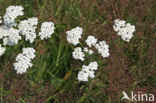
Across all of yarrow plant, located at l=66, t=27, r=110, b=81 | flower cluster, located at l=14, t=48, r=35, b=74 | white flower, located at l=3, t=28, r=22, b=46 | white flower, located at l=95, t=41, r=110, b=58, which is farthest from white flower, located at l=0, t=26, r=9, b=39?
white flower, located at l=95, t=41, r=110, b=58

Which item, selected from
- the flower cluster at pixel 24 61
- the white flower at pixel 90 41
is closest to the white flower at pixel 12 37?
the flower cluster at pixel 24 61

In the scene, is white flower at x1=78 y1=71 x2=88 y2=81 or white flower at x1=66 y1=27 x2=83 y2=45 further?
white flower at x1=66 y1=27 x2=83 y2=45

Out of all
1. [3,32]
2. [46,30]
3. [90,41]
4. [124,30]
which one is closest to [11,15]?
[3,32]

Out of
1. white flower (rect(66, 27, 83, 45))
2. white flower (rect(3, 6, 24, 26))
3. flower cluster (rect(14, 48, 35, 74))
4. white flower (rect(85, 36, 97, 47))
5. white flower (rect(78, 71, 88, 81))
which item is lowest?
white flower (rect(78, 71, 88, 81))

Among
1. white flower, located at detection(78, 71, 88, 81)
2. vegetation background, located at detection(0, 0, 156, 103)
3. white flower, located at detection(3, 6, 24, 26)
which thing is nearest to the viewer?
white flower, located at detection(78, 71, 88, 81)

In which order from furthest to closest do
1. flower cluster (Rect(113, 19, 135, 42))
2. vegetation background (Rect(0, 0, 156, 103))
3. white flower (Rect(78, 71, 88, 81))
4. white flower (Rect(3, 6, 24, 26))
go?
white flower (Rect(3, 6, 24, 26)), flower cluster (Rect(113, 19, 135, 42)), vegetation background (Rect(0, 0, 156, 103)), white flower (Rect(78, 71, 88, 81))

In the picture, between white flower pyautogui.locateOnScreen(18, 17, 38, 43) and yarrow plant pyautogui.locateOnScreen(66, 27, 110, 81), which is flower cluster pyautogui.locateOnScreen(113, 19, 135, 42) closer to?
yarrow plant pyautogui.locateOnScreen(66, 27, 110, 81)

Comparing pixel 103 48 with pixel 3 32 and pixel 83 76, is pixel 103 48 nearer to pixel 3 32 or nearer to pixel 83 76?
pixel 83 76
